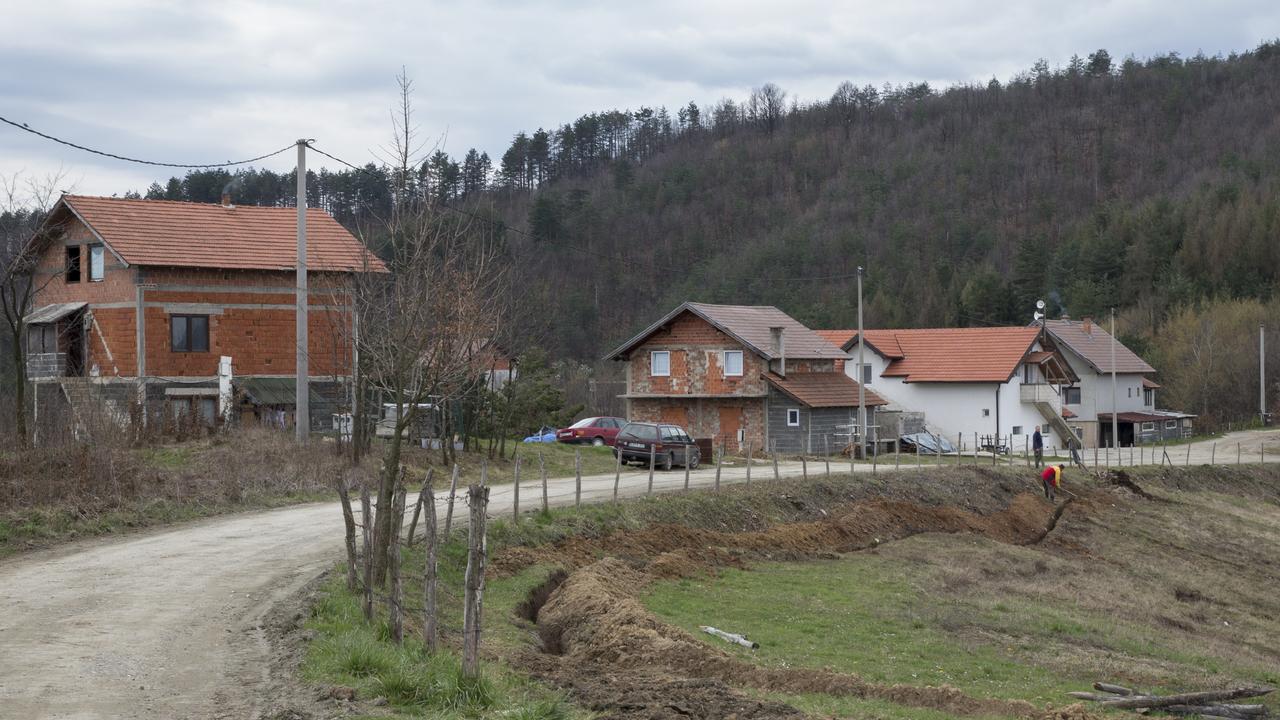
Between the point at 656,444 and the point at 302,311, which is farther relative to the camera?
the point at 656,444

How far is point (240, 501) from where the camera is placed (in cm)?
2692

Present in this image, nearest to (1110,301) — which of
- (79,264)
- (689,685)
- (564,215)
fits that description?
(564,215)

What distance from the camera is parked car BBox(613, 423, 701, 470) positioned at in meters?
43.7

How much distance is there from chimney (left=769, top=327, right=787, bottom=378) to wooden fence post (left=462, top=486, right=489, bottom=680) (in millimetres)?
45933

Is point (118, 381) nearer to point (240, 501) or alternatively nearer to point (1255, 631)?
point (240, 501)

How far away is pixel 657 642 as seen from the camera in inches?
642

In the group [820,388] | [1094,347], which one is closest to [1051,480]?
[820,388]

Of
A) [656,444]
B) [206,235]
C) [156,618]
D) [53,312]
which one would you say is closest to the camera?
[156,618]

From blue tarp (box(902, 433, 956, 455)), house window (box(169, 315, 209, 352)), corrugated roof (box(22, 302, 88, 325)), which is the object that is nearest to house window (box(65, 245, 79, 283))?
corrugated roof (box(22, 302, 88, 325))

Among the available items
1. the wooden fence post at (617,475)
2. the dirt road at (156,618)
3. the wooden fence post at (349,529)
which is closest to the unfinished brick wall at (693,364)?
the wooden fence post at (617,475)

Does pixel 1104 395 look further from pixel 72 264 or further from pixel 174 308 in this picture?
pixel 72 264

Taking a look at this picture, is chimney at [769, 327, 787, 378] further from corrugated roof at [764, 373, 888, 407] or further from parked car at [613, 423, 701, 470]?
parked car at [613, 423, 701, 470]

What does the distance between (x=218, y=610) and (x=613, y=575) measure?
8.25 meters

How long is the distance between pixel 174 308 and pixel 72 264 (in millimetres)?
5365
